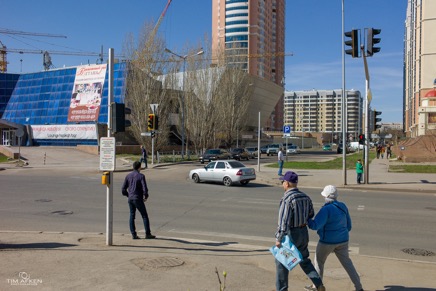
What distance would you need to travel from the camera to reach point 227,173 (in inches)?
907

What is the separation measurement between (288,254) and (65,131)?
59677 millimetres

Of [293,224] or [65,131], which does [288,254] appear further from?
[65,131]

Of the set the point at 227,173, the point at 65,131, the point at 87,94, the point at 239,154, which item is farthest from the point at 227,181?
the point at 65,131

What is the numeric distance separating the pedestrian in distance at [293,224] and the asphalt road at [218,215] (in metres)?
3.83

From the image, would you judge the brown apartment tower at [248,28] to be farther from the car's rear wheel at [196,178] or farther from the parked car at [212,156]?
the car's rear wheel at [196,178]

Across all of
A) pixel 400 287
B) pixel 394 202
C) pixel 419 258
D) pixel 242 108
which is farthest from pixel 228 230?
pixel 242 108

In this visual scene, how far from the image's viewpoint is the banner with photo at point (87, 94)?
59.0m

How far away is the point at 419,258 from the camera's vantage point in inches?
324

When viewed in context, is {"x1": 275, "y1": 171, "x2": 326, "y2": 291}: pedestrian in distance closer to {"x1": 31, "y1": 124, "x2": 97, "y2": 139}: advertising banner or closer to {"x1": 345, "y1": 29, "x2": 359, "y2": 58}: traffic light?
{"x1": 345, "y1": 29, "x2": 359, "y2": 58}: traffic light

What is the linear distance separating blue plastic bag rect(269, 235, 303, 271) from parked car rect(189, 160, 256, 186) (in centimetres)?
1737

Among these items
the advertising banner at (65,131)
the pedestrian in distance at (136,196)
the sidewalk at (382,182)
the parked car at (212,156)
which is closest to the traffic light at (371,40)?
the sidewalk at (382,182)

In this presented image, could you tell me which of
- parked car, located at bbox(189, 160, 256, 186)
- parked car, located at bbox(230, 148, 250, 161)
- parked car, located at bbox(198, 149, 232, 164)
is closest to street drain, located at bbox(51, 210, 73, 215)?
parked car, located at bbox(189, 160, 256, 186)

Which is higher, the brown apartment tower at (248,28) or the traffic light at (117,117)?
the brown apartment tower at (248,28)

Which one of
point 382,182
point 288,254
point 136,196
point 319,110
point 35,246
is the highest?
point 319,110
